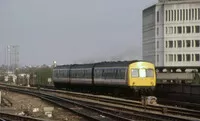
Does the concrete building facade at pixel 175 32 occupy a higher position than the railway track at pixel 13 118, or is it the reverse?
the concrete building facade at pixel 175 32

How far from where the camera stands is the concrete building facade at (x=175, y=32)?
124 m

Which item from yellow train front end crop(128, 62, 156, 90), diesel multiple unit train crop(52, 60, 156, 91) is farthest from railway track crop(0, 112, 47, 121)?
diesel multiple unit train crop(52, 60, 156, 91)

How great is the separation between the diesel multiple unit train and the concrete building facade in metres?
73.9

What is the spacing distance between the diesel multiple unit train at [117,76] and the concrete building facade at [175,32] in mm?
73941

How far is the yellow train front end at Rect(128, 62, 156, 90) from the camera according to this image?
127 feet

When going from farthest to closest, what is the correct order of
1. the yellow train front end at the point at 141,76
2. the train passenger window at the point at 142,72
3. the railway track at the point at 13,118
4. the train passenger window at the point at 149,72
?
the train passenger window at the point at 149,72 → the train passenger window at the point at 142,72 → the yellow train front end at the point at 141,76 → the railway track at the point at 13,118

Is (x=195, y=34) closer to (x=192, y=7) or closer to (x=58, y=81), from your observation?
(x=192, y=7)

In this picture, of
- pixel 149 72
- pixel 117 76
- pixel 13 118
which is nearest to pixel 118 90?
pixel 117 76

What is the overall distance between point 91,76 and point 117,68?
844 cm

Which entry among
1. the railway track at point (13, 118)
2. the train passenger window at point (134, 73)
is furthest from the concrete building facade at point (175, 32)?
the railway track at point (13, 118)

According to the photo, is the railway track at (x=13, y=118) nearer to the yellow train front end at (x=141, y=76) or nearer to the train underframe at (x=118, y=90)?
the yellow train front end at (x=141, y=76)

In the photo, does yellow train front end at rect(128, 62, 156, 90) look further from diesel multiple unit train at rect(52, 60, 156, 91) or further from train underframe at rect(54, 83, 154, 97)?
train underframe at rect(54, 83, 154, 97)

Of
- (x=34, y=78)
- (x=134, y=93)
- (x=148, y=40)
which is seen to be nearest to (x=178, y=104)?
(x=134, y=93)

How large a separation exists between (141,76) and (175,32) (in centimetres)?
9028
